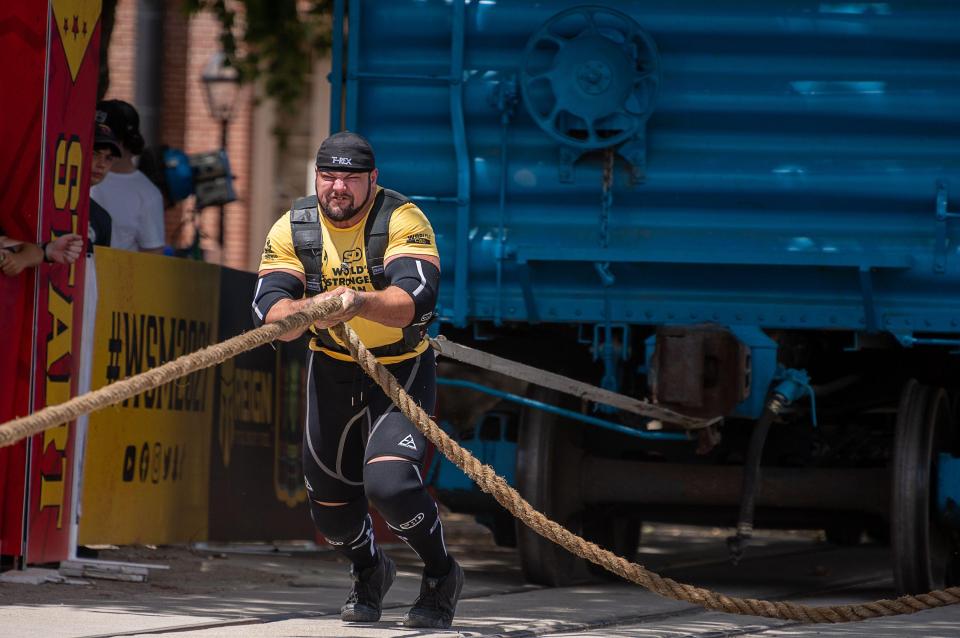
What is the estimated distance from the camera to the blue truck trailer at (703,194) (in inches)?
312

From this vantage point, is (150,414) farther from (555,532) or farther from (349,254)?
(555,532)

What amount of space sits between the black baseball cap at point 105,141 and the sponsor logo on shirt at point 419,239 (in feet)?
9.08

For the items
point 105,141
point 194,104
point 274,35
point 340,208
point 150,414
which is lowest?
point 150,414

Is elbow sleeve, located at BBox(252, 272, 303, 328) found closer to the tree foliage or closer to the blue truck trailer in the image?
the blue truck trailer

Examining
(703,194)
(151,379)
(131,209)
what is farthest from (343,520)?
(131,209)

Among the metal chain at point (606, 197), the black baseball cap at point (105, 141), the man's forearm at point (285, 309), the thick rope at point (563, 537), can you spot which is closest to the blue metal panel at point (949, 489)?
the thick rope at point (563, 537)

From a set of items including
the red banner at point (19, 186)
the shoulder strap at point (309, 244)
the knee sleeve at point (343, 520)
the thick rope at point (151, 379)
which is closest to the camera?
the thick rope at point (151, 379)

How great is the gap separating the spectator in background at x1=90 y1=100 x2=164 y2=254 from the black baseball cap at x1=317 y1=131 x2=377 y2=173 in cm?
327

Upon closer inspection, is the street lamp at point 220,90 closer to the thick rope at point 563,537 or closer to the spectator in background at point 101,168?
the spectator in background at point 101,168

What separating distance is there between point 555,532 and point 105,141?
3.54 m

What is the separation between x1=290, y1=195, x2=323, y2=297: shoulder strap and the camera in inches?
251

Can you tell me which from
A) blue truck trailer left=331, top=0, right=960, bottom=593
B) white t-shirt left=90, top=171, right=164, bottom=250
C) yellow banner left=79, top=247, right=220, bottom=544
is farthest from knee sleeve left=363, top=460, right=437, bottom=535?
Answer: white t-shirt left=90, top=171, right=164, bottom=250

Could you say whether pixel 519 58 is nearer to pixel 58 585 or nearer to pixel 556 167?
pixel 556 167

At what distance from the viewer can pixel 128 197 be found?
943 centimetres
